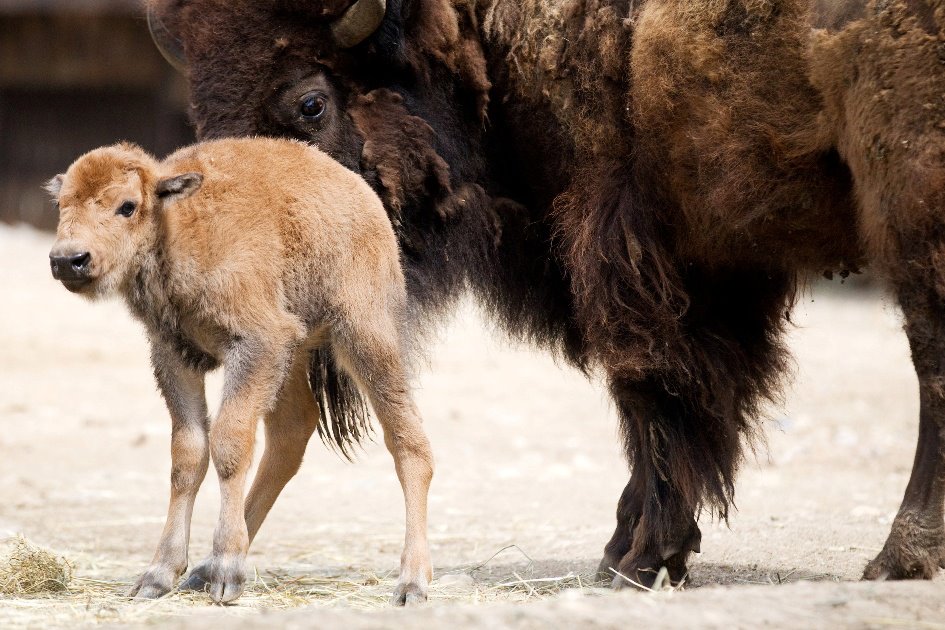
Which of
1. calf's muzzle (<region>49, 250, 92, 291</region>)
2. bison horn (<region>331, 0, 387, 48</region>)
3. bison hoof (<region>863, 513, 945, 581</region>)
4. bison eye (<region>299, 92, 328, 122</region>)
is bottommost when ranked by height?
bison hoof (<region>863, 513, 945, 581</region>)

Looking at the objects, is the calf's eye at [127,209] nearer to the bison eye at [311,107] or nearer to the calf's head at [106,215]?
the calf's head at [106,215]

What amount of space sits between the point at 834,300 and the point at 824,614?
47.7ft

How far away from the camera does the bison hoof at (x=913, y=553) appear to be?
4020 millimetres

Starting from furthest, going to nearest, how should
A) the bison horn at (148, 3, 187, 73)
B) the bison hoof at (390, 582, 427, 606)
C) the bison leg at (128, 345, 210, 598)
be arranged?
the bison horn at (148, 3, 187, 73) → the bison leg at (128, 345, 210, 598) → the bison hoof at (390, 582, 427, 606)

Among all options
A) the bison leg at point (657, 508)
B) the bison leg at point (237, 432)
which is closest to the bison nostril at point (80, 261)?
the bison leg at point (237, 432)

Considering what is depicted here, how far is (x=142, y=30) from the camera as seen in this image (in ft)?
57.7

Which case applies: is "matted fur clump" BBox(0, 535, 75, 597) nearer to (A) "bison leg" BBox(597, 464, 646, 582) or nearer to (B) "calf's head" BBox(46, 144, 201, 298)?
(B) "calf's head" BBox(46, 144, 201, 298)

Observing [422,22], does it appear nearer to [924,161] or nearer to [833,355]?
[924,161]

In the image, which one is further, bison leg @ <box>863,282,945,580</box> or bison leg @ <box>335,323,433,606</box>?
bison leg @ <box>335,323,433,606</box>

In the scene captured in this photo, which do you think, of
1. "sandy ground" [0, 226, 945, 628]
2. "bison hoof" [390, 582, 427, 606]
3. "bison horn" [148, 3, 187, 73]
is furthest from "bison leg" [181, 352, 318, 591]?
"bison horn" [148, 3, 187, 73]

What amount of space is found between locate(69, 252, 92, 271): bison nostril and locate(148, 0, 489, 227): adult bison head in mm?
1229

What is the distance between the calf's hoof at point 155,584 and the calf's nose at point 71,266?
1.07 meters

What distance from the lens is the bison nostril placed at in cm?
392

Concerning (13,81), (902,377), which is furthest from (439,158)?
(13,81)
